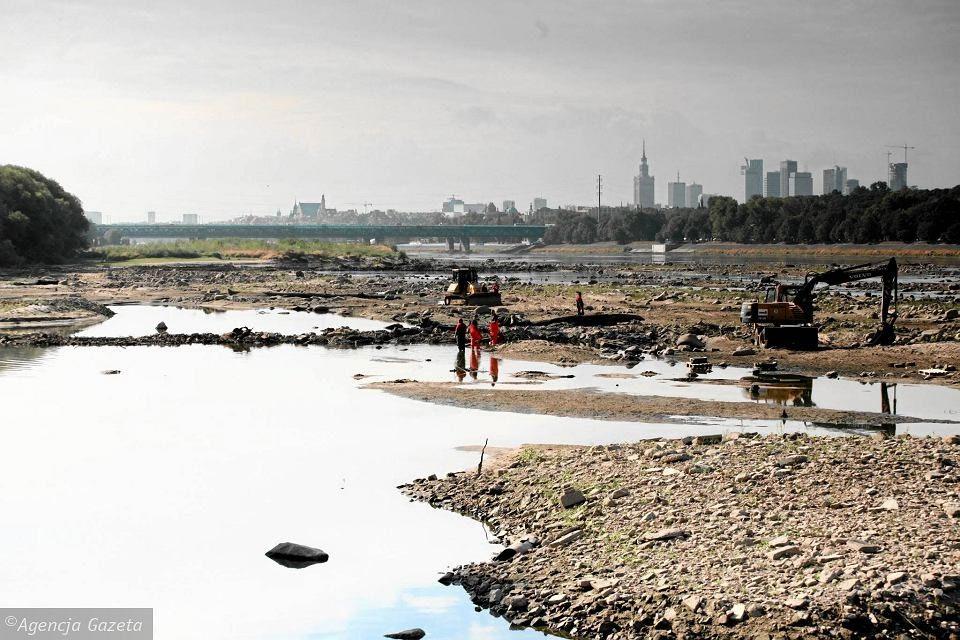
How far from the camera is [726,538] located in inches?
643

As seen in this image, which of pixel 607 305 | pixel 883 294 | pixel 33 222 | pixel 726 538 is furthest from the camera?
pixel 33 222

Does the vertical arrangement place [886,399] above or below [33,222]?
below

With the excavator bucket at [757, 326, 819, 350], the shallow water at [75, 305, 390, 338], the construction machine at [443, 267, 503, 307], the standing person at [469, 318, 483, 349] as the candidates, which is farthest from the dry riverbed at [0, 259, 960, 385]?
the shallow water at [75, 305, 390, 338]

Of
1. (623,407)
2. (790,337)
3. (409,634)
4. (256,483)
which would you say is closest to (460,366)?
(623,407)

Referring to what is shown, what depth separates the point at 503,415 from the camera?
31734mm

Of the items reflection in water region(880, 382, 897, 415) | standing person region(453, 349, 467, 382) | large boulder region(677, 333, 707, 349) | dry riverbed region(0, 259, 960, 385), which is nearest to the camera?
reflection in water region(880, 382, 897, 415)

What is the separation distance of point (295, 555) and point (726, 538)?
6938mm

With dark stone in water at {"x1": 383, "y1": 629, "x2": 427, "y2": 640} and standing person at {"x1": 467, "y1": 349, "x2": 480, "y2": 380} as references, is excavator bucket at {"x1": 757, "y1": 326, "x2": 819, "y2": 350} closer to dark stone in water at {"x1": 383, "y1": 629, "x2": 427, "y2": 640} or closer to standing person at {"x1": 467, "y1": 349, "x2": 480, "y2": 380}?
Result: standing person at {"x1": 467, "y1": 349, "x2": 480, "y2": 380}

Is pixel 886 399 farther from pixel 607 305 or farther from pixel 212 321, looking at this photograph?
pixel 212 321

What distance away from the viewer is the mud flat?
13875mm

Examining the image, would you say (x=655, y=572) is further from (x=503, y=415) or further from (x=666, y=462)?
(x=503, y=415)

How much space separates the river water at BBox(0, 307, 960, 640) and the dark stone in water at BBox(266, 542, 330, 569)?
0.21 m

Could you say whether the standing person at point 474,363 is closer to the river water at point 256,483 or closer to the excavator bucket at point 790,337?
the river water at point 256,483

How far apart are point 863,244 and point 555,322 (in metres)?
142
